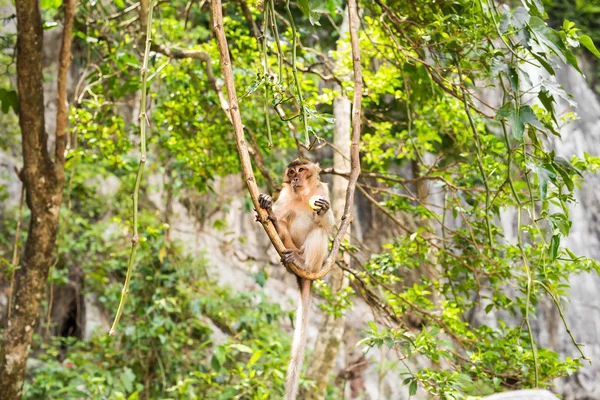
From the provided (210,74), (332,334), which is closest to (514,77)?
(210,74)

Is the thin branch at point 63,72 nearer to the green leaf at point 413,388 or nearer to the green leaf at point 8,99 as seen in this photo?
the green leaf at point 8,99

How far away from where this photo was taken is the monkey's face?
3.40 m

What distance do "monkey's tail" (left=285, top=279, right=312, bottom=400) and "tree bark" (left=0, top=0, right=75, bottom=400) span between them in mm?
1747

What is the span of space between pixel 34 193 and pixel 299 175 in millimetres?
→ 1684

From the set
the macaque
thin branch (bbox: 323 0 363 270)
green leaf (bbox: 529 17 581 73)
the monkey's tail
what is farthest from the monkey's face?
green leaf (bbox: 529 17 581 73)

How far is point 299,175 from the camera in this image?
134 inches

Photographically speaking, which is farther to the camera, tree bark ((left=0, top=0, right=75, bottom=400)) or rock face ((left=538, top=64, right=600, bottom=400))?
rock face ((left=538, top=64, right=600, bottom=400))

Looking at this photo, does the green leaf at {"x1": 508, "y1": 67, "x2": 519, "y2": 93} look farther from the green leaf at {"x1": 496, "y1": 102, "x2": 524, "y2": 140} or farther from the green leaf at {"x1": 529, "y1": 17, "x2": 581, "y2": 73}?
the green leaf at {"x1": 529, "y1": 17, "x2": 581, "y2": 73}

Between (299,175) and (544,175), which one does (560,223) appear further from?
(299,175)

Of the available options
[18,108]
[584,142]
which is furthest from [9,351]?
[584,142]

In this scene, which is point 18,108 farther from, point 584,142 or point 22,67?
point 584,142

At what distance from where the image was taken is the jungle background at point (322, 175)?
2812 millimetres

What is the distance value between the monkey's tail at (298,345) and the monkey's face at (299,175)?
20.7 inches

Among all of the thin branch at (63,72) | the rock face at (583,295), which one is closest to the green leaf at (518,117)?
the thin branch at (63,72)
